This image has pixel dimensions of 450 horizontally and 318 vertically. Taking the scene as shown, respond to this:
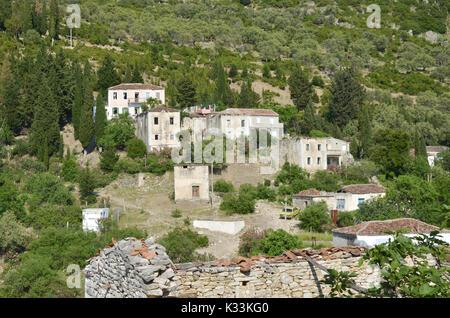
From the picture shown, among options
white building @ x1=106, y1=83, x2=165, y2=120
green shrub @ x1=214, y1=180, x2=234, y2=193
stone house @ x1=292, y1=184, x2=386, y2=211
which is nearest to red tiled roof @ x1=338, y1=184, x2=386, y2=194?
stone house @ x1=292, y1=184, x2=386, y2=211

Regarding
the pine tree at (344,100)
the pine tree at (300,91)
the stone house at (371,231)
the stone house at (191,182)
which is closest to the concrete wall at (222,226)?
the stone house at (191,182)

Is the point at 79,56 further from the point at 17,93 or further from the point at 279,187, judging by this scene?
the point at 279,187

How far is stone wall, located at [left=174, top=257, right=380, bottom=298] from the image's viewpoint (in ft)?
27.1

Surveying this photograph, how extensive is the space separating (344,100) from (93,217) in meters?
30.9

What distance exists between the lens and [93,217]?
111 feet

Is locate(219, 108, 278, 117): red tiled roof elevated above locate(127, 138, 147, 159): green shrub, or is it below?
above

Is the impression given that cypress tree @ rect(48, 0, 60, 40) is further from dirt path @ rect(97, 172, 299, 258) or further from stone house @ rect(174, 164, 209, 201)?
stone house @ rect(174, 164, 209, 201)

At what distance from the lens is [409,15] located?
128250mm

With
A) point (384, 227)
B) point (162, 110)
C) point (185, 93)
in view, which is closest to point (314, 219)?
point (384, 227)

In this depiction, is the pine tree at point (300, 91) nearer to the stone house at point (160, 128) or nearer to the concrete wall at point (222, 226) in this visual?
the stone house at point (160, 128)

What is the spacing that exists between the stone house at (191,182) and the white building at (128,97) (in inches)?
515

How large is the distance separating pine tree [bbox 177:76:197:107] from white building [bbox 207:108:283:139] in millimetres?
4994

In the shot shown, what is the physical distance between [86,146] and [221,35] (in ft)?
191

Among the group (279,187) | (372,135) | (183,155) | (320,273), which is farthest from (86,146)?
(320,273)
